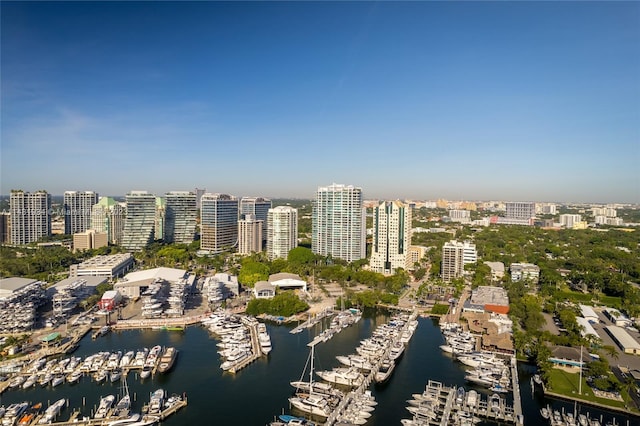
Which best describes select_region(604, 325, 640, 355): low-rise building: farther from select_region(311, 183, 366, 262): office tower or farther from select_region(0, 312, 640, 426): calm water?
select_region(311, 183, 366, 262): office tower

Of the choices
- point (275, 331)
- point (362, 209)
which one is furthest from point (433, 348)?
point (362, 209)

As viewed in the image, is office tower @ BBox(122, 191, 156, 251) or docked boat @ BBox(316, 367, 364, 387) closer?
docked boat @ BBox(316, 367, 364, 387)

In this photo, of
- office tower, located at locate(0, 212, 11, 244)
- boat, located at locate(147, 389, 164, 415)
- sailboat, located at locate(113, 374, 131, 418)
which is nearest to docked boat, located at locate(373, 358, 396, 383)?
boat, located at locate(147, 389, 164, 415)

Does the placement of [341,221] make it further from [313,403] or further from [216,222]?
[313,403]

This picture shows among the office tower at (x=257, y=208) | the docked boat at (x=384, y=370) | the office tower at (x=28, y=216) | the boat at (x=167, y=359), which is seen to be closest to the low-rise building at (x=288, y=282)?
the boat at (x=167, y=359)

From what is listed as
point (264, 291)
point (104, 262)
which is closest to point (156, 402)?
point (264, 291)

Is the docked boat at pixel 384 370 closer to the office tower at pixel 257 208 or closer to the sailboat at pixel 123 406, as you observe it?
the sailboat at pixel 123 406
